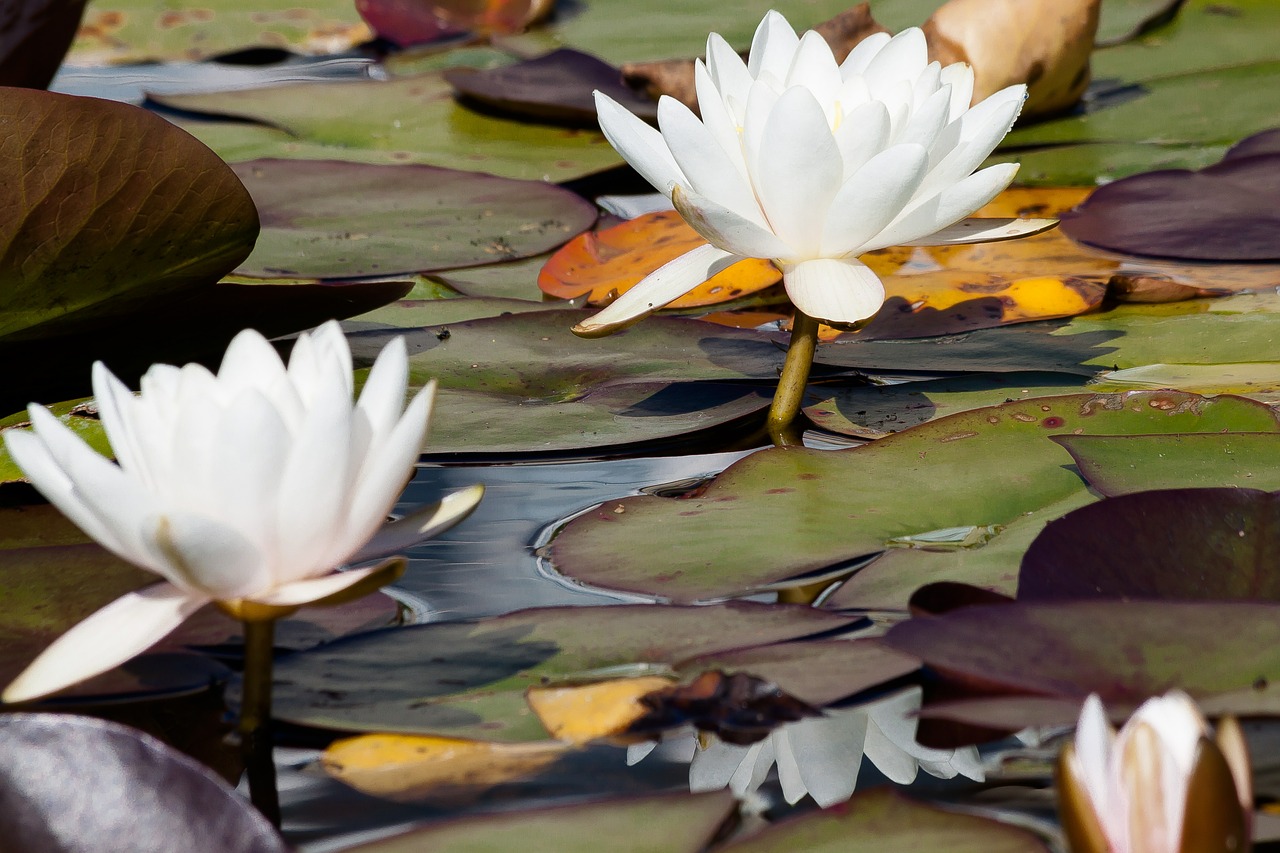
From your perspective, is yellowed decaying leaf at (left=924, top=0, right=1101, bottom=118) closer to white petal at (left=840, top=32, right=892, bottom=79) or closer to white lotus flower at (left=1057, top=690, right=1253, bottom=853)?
white petal at (left=840, top=32, right=892, bottom=79)

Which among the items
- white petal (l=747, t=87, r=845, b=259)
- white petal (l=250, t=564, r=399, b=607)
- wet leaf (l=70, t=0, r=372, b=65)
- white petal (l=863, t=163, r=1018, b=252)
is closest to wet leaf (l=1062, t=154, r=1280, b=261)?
white petal (l=863, t=163, r=1018, b=252)

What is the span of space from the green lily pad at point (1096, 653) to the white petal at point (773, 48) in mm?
641

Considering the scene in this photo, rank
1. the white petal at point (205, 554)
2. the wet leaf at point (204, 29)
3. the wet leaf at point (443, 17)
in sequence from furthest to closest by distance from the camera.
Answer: the wet leaf at point (443, 17), the wet leaf at point (204, 29), the white petal at point (205, 554)

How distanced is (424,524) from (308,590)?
0.35ft

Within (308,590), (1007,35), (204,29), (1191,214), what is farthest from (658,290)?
(204,29)

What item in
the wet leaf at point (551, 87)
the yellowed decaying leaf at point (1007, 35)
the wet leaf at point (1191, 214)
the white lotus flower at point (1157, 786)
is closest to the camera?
the white lotus flower at point (1157, 786)

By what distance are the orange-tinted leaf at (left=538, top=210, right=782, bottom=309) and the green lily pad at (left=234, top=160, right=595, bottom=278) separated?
0.08 m

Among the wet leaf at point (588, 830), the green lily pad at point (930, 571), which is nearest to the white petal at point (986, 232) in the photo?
the green lily pad at point (930, 571)

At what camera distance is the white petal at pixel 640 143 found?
1208mm

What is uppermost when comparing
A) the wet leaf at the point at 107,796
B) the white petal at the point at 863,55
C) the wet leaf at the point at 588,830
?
the white petal at the point at 863,55

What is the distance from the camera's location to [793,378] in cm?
126

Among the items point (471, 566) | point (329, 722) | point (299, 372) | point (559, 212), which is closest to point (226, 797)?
point (329, 722)

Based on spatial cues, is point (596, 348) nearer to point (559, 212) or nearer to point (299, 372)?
point (559, 212)

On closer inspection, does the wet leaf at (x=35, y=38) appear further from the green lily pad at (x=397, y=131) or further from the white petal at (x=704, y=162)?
the white petal at (x=704, y=162)
